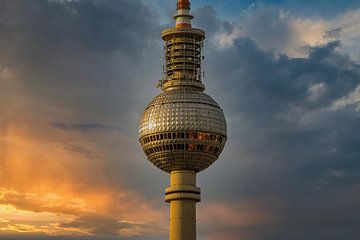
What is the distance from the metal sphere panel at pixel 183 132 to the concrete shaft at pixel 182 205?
3990 mm

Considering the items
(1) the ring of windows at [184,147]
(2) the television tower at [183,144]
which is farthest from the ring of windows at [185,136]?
(1) the ring of windows at [184,147]

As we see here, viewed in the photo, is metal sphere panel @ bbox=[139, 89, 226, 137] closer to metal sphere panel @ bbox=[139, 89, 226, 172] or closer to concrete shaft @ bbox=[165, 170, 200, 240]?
metal sphere panel @ bbox=[139, 89, 226, 172]

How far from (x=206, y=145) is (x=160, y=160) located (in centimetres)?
1189

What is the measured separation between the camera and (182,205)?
19600 centimetres

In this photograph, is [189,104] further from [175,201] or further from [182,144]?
[175,201]

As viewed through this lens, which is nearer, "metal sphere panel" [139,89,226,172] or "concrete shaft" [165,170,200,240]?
"concrete shaft" [165,170,200,240]

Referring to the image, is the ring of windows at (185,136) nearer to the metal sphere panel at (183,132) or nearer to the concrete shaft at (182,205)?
the metal sphere panel at (183,132)

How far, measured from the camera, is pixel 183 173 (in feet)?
652

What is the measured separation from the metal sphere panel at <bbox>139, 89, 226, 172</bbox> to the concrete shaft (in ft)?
13.1

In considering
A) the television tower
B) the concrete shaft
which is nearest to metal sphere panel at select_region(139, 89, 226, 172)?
the television tower

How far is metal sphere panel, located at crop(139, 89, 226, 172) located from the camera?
196 metres

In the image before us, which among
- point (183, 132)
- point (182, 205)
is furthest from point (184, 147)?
point (182, 205)

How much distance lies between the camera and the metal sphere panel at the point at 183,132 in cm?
19588

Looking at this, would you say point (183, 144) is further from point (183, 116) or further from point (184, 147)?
point (183, 116)
